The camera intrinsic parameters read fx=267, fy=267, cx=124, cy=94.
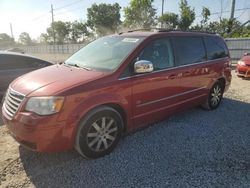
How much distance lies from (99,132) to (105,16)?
5184 centimetres

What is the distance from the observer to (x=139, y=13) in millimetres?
38750

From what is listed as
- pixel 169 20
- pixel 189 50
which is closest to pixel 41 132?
pixel 189 50

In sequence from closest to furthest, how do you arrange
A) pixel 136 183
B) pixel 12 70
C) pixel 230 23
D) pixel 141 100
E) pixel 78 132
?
pixel 136 183 < pixel 78 132 < pixel 141 100 < pixel 12 70 < pixel 230 23

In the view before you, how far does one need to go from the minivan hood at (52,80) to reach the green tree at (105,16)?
49140mm

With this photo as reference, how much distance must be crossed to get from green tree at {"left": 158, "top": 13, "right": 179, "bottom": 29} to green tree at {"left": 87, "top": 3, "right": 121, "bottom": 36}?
1756cm

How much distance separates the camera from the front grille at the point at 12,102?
3.41m

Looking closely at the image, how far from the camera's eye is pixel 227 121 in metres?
5.28

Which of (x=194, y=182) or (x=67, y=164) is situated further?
(x=67, y=164)

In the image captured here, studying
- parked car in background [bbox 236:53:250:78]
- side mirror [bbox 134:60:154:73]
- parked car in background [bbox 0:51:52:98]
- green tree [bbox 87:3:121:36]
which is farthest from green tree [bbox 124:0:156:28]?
side mirror [bbox 134:60:154:73]

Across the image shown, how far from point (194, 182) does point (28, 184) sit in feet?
6.52

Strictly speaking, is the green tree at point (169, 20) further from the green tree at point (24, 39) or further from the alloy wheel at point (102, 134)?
the green tree at point (24, 39)

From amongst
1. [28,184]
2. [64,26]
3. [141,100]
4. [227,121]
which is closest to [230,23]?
[227,121]

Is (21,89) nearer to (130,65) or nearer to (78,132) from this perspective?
(78,132)

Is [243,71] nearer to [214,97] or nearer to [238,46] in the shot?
[214,97]
